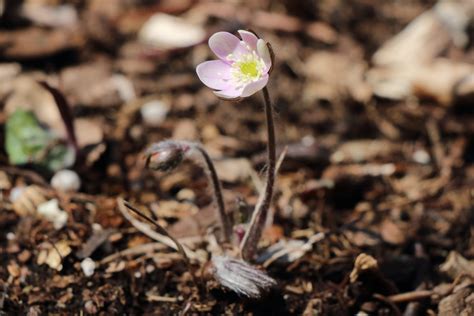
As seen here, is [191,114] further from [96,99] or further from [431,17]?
[431,17]

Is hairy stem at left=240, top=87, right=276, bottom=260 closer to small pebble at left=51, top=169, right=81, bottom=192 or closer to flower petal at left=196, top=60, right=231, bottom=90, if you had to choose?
flower petal at left=196, top=60, right=231, bottom=90

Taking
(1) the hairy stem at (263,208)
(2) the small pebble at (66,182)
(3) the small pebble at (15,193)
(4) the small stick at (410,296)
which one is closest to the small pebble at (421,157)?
(4) the small stick at (410,296)

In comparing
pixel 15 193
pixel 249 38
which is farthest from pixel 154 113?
pixel 249 38

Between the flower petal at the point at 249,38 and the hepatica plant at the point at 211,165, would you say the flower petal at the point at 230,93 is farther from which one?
the flower petal at the point at 249,38

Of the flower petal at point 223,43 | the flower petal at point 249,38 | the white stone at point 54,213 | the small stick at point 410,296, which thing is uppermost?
the flower petal at point 249,38

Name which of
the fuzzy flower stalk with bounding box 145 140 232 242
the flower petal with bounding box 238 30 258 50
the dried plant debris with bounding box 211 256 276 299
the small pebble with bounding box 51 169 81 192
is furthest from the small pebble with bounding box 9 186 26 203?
the flower petal with bounding box 238 30 258 50
